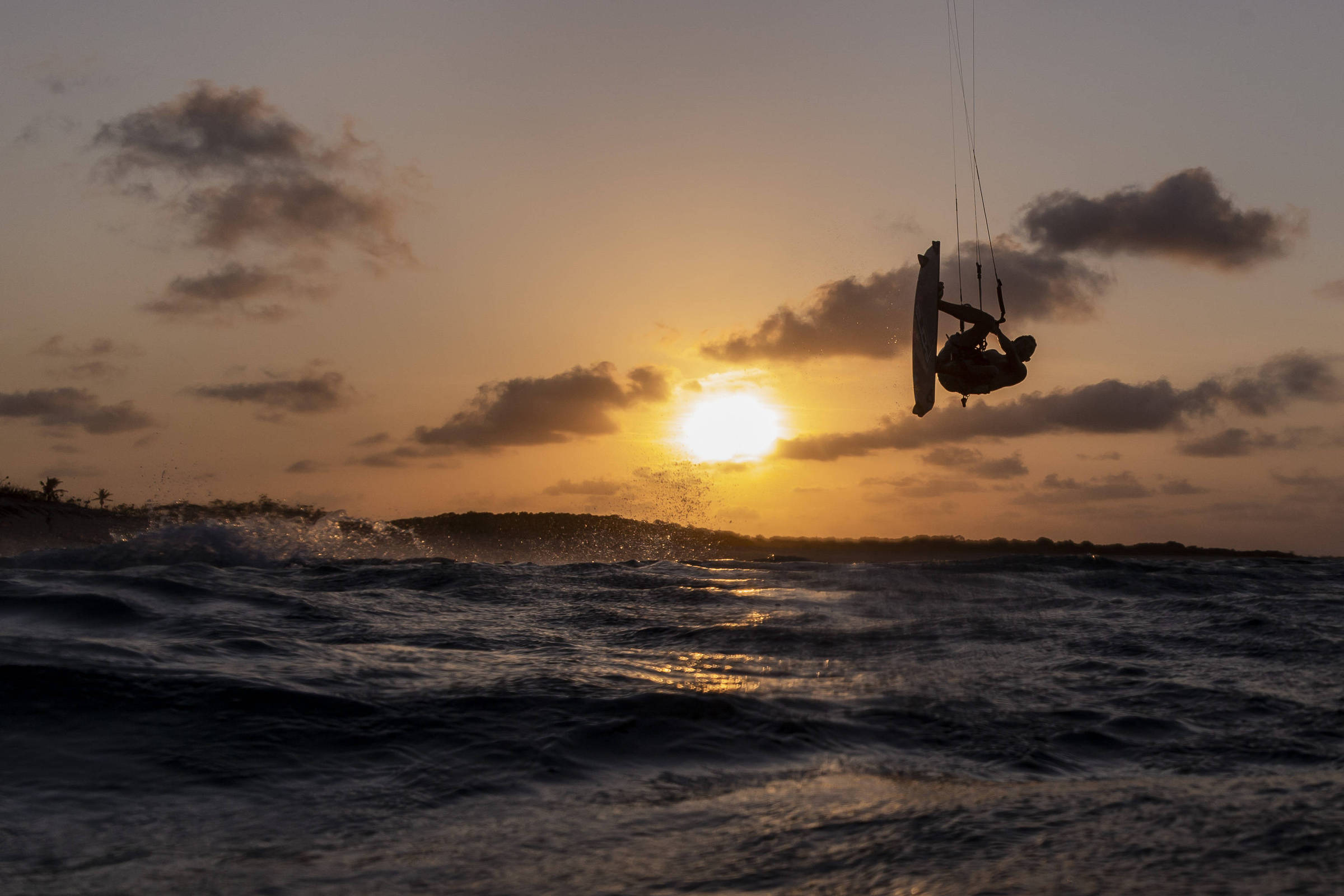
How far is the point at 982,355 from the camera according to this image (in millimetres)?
14953

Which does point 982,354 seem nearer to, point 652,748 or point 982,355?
point 982,355

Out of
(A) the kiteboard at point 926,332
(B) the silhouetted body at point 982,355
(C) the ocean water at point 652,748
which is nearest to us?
(C) the ocean water at point 652,748

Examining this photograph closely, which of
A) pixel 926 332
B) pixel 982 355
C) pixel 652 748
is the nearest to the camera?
pixel 652 748

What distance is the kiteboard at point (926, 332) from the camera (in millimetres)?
16031

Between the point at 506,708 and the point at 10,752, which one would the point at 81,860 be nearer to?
the point at 10,752

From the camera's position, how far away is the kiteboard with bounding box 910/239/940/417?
16.0m

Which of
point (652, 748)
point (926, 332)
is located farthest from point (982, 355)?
point (652, 748)

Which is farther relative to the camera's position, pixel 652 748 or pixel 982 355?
pixel 982 355

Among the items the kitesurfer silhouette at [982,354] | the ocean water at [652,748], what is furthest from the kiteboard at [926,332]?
the ocean water at [652,748]

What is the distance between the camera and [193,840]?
509cm

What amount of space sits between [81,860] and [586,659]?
239 inches

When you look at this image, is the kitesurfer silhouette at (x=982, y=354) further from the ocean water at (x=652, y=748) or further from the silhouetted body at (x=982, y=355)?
the ocean water at (x=652, y=748)

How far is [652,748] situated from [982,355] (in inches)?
396

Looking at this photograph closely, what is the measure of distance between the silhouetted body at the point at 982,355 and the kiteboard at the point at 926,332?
1.43ft
